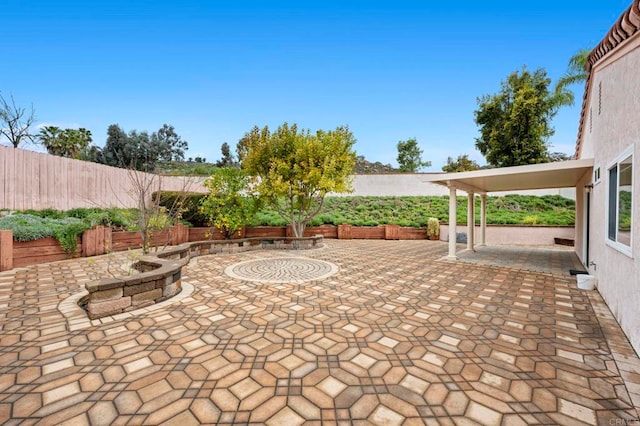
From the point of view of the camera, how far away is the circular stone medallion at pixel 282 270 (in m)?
5.46

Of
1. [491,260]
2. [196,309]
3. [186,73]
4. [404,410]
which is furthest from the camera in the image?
[186,73]

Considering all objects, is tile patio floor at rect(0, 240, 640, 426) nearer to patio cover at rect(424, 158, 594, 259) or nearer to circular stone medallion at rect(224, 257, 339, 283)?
circular stone medallion at rect(224, 257, 339, 283)

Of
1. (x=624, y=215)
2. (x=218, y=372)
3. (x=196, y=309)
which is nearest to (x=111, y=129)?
(x=196, y=309)

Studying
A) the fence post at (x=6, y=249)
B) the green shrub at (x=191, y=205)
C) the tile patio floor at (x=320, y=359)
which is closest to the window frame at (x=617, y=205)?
the tile patio floor at (x=320, y=359)

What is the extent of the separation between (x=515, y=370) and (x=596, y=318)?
2275 mm

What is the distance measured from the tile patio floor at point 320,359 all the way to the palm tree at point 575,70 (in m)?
17.3

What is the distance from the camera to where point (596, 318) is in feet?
11.5

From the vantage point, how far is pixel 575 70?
1554 centimetres

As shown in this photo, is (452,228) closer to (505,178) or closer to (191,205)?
(505,178)

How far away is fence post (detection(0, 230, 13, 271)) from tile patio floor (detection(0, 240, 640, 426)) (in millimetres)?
1926

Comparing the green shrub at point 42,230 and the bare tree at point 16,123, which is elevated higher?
the bare tree at point 16,123

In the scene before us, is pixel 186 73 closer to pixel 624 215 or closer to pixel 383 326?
pixel 383 326

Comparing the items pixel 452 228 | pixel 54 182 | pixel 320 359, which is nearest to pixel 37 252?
pixel 54 182

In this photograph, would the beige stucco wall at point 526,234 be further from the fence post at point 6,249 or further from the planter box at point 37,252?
the fence post at point 6,249
